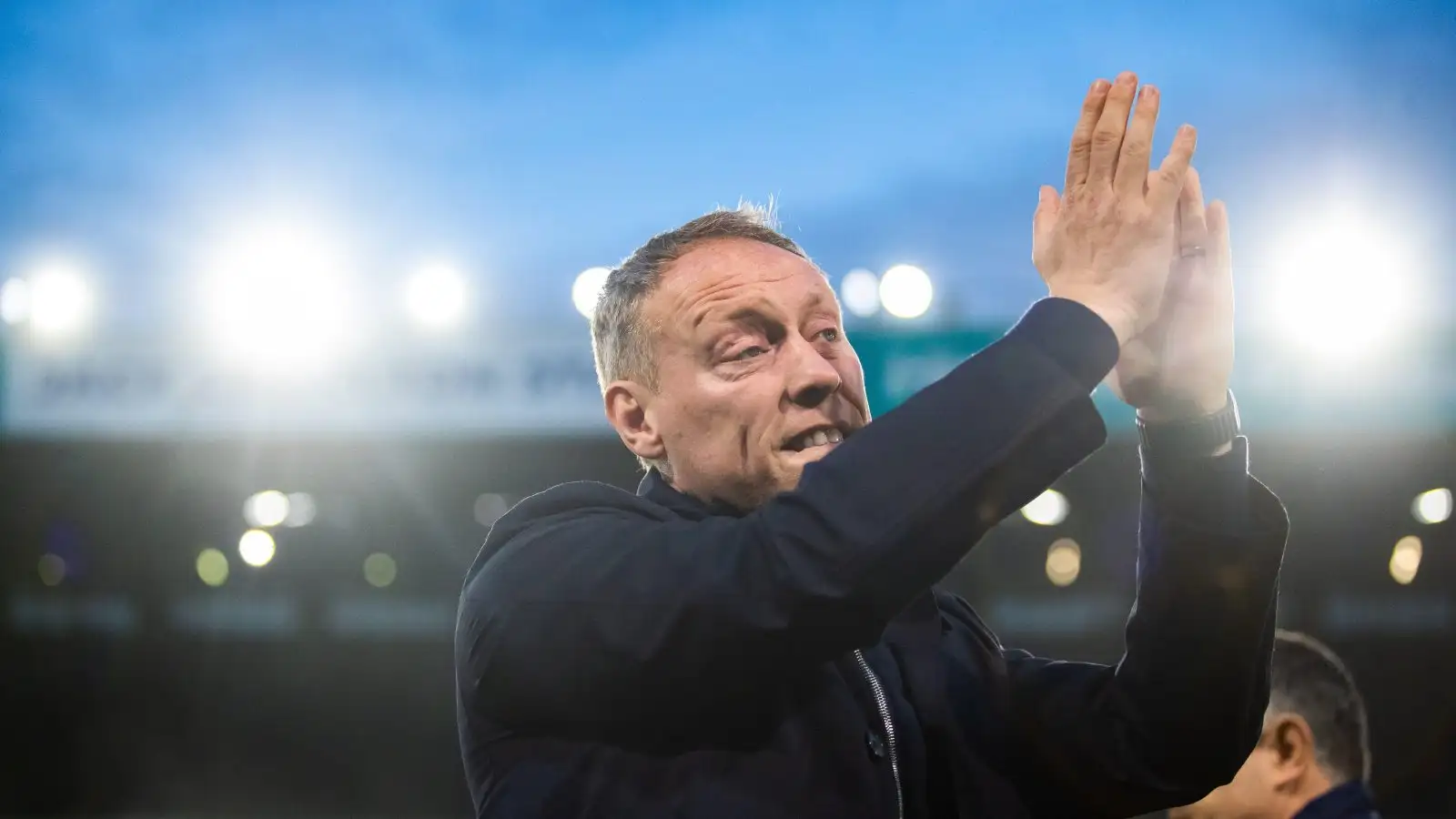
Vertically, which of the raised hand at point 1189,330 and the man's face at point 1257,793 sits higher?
the raised hand at point 1189,330

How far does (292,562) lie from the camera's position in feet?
51.2

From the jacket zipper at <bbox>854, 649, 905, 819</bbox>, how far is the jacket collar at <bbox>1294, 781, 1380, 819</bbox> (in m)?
2.29

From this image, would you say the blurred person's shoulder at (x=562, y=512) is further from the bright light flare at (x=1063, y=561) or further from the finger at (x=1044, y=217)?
the bright light flare at (x=1063, y=561)

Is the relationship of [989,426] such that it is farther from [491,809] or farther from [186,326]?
[186,326]

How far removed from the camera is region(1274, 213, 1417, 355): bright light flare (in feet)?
37.2

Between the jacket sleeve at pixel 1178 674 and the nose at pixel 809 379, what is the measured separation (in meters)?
0.59

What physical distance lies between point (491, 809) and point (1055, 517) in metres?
14.1

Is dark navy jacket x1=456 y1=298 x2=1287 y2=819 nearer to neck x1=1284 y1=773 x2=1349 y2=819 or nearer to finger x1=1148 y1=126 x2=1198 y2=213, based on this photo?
finger x1=1148 y1=126 x2=1198 y2=213

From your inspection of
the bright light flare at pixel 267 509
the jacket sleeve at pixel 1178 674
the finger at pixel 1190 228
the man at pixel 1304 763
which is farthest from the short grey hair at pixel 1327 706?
the bright light flare at pixel 267 509

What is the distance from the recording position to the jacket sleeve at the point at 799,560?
1.45 meters

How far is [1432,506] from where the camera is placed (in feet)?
45.0

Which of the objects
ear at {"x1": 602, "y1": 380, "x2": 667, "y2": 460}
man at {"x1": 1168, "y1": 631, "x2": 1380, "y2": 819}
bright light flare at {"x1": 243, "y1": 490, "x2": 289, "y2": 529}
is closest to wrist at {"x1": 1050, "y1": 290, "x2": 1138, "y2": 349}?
ear at {"x1": 602, "y1": 380, "x2": 667, "y2": 460}

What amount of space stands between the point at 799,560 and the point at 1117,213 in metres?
0.69

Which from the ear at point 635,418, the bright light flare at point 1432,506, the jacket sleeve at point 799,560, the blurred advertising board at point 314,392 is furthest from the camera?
the bright light flare at point 1432,506
